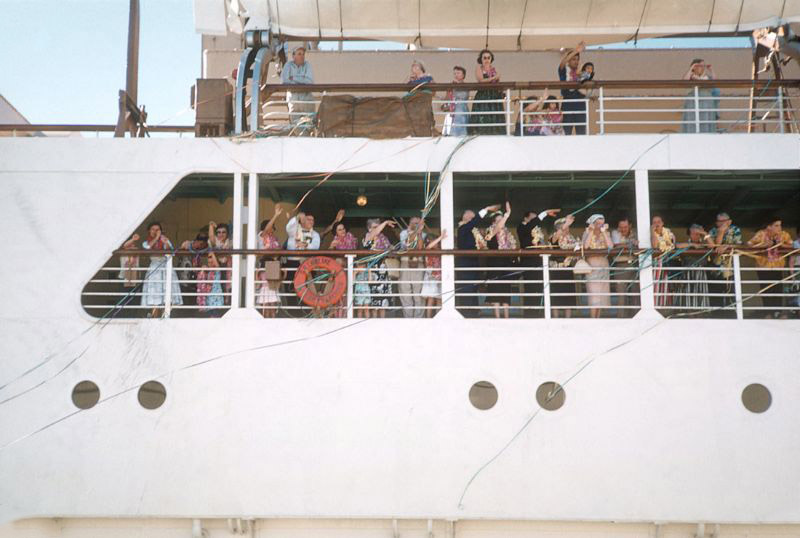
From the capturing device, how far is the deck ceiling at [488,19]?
11.0 meters

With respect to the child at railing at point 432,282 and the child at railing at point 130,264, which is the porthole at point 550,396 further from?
the child at railing at point 130,264

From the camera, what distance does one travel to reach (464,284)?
362 inches

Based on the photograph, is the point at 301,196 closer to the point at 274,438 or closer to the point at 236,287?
the point at 236,287

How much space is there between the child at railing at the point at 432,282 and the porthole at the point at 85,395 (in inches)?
137

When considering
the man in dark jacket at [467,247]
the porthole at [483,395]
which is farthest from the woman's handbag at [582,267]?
the porthole at [483,395]

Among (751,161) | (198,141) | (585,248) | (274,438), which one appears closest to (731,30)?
(751,161)

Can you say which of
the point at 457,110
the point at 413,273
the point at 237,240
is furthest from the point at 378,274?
the point at 457,110

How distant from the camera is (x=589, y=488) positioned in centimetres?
811

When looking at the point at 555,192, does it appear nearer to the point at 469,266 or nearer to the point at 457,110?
the point at 457,110

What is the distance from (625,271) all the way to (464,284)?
1815 millimetres

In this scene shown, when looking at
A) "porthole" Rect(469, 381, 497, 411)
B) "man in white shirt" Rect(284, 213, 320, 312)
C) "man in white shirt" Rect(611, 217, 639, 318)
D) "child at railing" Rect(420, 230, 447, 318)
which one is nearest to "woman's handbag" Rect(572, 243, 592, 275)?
"man in white shirt" Rect(611, 217, 639, 318)

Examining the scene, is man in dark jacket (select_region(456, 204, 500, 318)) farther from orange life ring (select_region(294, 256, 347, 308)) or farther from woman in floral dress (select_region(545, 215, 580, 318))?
orange life ring (select_region(294, 256, 347, 308))

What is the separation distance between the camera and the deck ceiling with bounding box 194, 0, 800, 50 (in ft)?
35.9

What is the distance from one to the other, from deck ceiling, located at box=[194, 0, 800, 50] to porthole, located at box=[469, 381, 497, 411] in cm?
553
